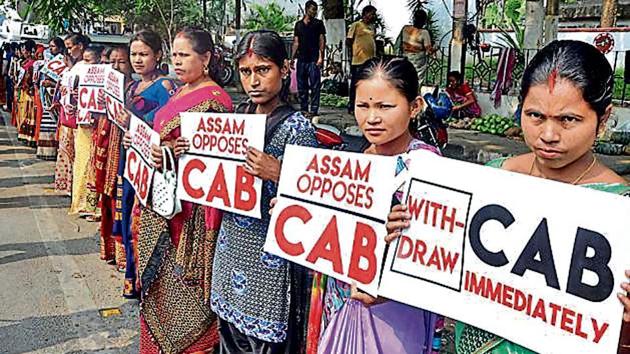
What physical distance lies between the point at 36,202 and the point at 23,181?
3.79 feet

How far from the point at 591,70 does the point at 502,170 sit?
0.32 meters

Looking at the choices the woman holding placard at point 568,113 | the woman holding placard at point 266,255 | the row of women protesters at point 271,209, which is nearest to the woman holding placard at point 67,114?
the row of women protesters at point 271,209

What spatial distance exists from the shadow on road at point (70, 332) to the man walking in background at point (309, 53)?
731 centimetres

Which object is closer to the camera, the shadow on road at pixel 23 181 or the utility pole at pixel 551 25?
the shadow on road at pixel 23 181

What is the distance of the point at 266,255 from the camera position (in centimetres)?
281

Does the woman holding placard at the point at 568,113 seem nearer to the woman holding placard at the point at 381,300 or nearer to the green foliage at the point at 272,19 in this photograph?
the woman holding placard at the point at 381,300

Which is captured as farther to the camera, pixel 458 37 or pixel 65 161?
pixel 458 37

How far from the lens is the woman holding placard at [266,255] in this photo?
9.06 feet

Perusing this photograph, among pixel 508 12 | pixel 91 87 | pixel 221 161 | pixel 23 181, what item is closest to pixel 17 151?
pixel 23 181

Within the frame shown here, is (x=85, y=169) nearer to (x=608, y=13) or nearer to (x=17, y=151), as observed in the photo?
(x=17, y=151)

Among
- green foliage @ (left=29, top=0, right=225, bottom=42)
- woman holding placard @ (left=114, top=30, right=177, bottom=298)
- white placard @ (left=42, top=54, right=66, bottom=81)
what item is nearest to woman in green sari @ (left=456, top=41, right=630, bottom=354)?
woman holding placard @ (left=114, top=30, right=177, bottom=298)

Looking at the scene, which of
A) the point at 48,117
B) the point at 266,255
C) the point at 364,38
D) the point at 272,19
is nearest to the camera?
the point at 266,255

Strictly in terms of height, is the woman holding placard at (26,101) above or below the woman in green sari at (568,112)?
below

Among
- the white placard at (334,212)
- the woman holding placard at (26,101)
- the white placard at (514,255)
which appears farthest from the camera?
the woman holding placard at (26,101)
